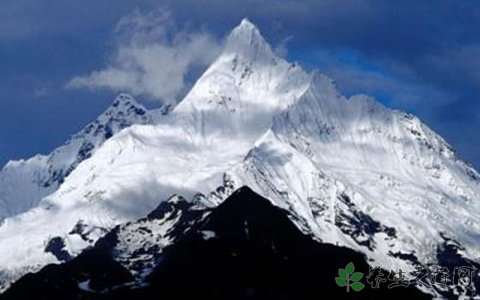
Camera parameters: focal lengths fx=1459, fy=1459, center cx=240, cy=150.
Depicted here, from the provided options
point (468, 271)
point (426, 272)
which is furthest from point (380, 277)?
point (426, 272)

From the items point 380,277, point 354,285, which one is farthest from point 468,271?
point 354,285

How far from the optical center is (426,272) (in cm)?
16975

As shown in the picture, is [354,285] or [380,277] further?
[380,277]

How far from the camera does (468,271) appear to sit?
14725 cm

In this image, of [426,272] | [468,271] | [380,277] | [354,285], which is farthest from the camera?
[426,272]

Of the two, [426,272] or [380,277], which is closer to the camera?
[380,277]

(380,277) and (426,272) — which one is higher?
(426,272)

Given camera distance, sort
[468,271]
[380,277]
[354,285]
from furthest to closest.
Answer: [468,271] < [380,277] < [354,285]

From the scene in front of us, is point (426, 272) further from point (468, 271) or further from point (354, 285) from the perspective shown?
point (354, 285)

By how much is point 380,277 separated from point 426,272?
3429 centimetres

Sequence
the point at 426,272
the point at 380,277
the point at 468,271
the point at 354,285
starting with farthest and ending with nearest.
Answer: the point at 426,272
the point at 468,271
the point at 380,277
the point at 354,285

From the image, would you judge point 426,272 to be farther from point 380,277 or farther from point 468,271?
point 380,277

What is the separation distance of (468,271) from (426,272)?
22.6 metres

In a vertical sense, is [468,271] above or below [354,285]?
above
